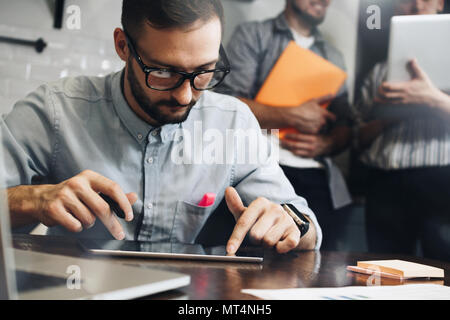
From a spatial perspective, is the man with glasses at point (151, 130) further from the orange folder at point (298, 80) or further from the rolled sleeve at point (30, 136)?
the orange folder at point (298, 80)

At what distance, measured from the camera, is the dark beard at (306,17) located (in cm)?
135

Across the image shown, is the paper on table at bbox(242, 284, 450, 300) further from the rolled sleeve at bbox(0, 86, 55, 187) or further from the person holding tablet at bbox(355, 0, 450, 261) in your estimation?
the person holding tablet at bbox(355, 0, 450, 261)

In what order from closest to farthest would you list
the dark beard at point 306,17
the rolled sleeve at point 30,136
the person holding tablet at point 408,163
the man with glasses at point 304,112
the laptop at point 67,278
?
the laptop at point 67,278
the rolled sleeve at point 30,136
the man with glasses at point 304,112
the dark beard at point 306,17
the person holding tablet at point 408,163

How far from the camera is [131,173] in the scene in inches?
43.2

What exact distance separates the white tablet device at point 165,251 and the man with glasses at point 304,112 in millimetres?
435

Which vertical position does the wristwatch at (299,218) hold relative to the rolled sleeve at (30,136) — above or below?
below

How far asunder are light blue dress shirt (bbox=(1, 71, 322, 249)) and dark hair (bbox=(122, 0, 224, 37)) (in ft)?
0.41

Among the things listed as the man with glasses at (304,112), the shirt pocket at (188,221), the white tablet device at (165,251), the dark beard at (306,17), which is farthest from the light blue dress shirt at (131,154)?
the dark beard at (306,17)

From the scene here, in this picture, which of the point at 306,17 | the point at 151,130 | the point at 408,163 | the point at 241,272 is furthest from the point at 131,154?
the point at 408,163

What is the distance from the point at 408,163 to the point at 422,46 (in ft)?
1.14

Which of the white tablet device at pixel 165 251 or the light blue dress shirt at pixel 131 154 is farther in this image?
the light blue dress shirt at pixel 131 154

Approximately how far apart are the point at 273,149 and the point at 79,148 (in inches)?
18.6

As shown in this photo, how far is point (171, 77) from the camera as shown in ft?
3.40

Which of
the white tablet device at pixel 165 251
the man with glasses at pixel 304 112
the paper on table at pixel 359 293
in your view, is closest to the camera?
the paper on table at pixel 359 293
